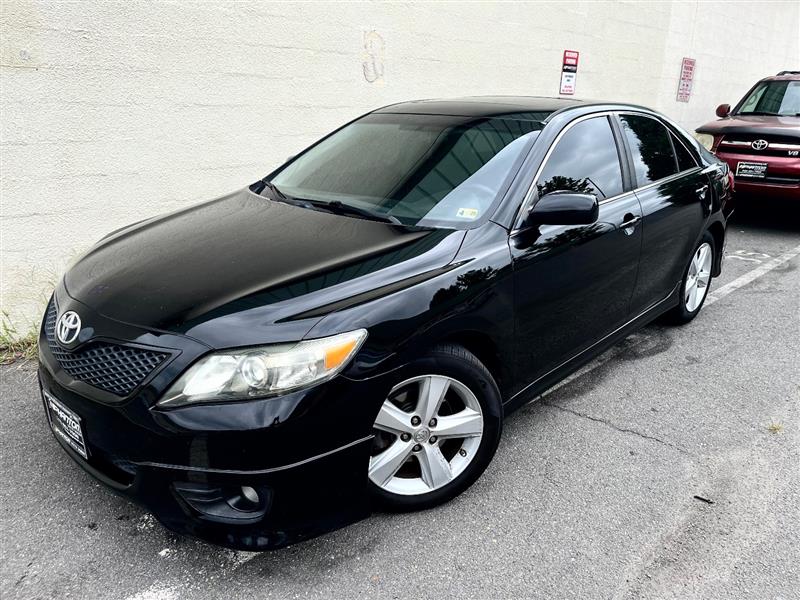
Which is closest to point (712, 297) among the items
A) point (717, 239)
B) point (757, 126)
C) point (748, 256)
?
point (717, 239)

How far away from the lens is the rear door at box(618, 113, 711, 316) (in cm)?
381

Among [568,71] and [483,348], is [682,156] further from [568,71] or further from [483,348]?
[568,71]

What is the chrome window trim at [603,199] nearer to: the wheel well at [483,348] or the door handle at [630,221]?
the door handle at [630,221]

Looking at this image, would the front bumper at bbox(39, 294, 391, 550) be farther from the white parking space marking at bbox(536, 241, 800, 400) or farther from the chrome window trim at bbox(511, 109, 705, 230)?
the white parking space marking at bbox(536, 241, 800, 400)

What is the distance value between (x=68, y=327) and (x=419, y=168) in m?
1.72

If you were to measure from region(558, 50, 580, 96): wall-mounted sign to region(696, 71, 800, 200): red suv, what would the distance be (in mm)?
1827

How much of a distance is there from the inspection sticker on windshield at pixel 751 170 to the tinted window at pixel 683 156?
3.82 meters

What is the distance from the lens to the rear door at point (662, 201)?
12.5 feet

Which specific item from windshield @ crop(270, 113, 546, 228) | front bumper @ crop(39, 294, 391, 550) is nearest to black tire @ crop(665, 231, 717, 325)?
windshield @ crop(270, 113, 546, 228)

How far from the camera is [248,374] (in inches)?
82.7

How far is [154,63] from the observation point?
4.77 metres

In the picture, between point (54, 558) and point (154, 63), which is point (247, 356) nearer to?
point (54, 558)

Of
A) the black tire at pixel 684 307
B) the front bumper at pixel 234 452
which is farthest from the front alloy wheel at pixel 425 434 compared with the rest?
the black tire at pixel 684 307

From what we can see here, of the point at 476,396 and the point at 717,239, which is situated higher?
the point at 476,396
